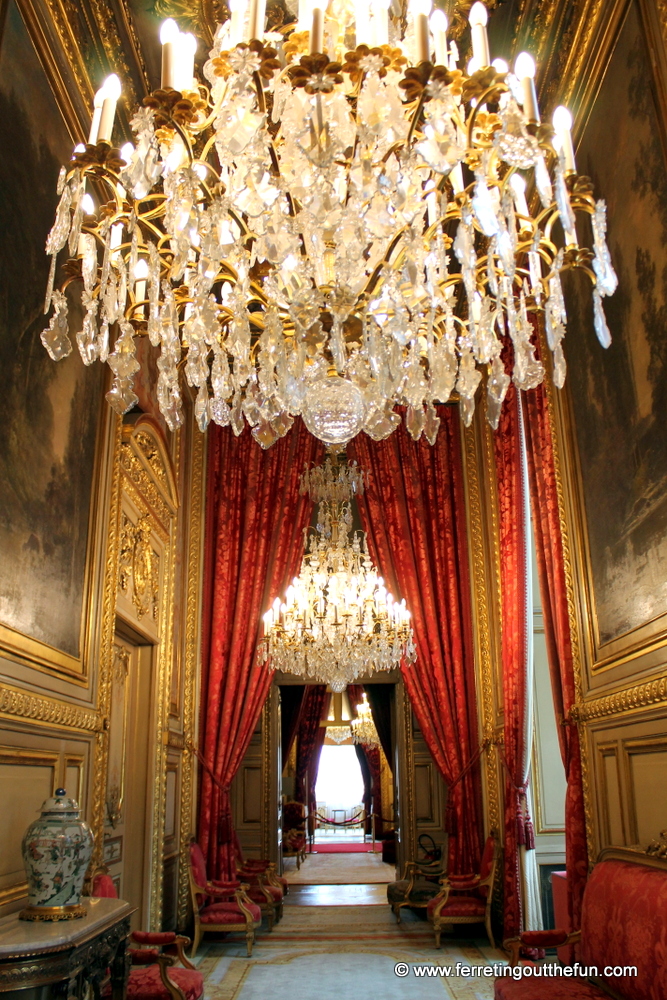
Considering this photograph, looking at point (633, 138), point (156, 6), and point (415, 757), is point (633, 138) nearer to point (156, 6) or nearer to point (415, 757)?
point (156, 6)

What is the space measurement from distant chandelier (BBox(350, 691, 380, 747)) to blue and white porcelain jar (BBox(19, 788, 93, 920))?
1353 centimetres

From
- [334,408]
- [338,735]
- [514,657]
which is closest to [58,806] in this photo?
[334,408]

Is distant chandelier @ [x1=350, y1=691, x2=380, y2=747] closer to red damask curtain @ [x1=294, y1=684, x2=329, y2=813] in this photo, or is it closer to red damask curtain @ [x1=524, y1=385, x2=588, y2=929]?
red damask curtain @ [x1=294, y1=684, x2=329, y2=813]

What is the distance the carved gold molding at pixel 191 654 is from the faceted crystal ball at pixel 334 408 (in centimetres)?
447

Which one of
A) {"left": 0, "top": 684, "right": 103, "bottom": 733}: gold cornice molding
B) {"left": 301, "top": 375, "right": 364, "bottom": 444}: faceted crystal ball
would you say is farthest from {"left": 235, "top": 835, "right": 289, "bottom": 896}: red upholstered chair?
{"left": 301, "top": 375, "right": 364, "bottom": 444}: faceted crystal ball

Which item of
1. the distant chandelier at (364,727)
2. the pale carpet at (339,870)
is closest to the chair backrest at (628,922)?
the pale carpet at (339,870)

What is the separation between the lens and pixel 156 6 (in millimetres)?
4359

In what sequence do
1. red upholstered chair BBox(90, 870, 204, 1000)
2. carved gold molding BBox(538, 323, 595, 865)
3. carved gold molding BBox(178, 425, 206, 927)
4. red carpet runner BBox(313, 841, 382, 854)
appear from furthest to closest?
red carpet runner BBox(313, 841, 382, 854) < carved gold molding BBox(178, 425, 206, 927) < carved gold molding BBox(538, 323, 595, 865) < red upholstered chair BBox(90, 870, 204, 1000)

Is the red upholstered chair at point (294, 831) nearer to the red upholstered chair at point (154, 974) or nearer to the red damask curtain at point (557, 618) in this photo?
the red upholstered chair at point (154, 974)

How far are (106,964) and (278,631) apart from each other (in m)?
3.80

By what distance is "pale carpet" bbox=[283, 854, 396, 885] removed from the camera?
1055 cm

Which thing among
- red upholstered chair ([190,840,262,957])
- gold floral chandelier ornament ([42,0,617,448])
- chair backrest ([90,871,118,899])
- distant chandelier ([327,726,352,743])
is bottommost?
red upholstered chair ([190,840,262,957])

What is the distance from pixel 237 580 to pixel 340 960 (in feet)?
10.6

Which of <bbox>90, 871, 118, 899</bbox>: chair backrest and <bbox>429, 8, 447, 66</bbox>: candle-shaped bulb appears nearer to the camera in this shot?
<bbox>429, 8, 447, 66</bbox>: candle-shaped bulb
